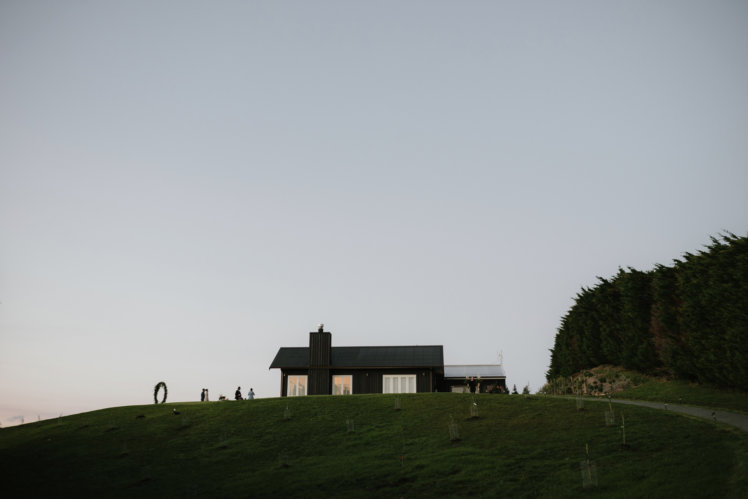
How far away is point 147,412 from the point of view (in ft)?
160

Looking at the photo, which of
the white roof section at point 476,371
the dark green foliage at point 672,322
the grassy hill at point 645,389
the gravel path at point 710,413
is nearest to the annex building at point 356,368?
the white roof section at point 476,371

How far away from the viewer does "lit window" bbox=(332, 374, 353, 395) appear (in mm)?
58688

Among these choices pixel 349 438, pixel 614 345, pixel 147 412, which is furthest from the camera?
pixel 614 345

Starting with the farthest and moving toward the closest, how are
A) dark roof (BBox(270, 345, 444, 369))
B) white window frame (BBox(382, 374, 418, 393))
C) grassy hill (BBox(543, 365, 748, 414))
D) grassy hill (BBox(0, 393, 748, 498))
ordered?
dark roof (BBox(270, 345, 444, 369)), white window frame (BBox(382, 374, 418, 393)), grassy hill (BBox(543, 365, 748, 414)), grassy hill (BBox(0, 393, 748, 498))

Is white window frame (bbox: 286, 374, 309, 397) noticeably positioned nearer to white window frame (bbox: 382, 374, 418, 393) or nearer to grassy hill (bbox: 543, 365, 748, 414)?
white window frame (bbox: 382, 374, 418, 393)

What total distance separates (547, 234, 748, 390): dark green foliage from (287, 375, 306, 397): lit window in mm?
24928

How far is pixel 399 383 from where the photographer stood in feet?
191

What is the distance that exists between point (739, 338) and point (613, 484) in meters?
18.7

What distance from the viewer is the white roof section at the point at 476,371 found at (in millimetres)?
64062

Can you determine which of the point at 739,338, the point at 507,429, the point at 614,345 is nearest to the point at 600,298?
the point at 614,345

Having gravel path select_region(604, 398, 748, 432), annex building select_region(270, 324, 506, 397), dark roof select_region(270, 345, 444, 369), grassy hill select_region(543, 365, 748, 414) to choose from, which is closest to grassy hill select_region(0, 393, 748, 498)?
gravel path select_region(604, 398, 748, 432)

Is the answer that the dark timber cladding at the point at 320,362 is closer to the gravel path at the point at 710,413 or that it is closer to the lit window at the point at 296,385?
the lit window at the point at 296,385

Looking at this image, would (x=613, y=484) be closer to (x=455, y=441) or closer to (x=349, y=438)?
(x=455, y=441)

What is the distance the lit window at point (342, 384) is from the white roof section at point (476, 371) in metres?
11.4
